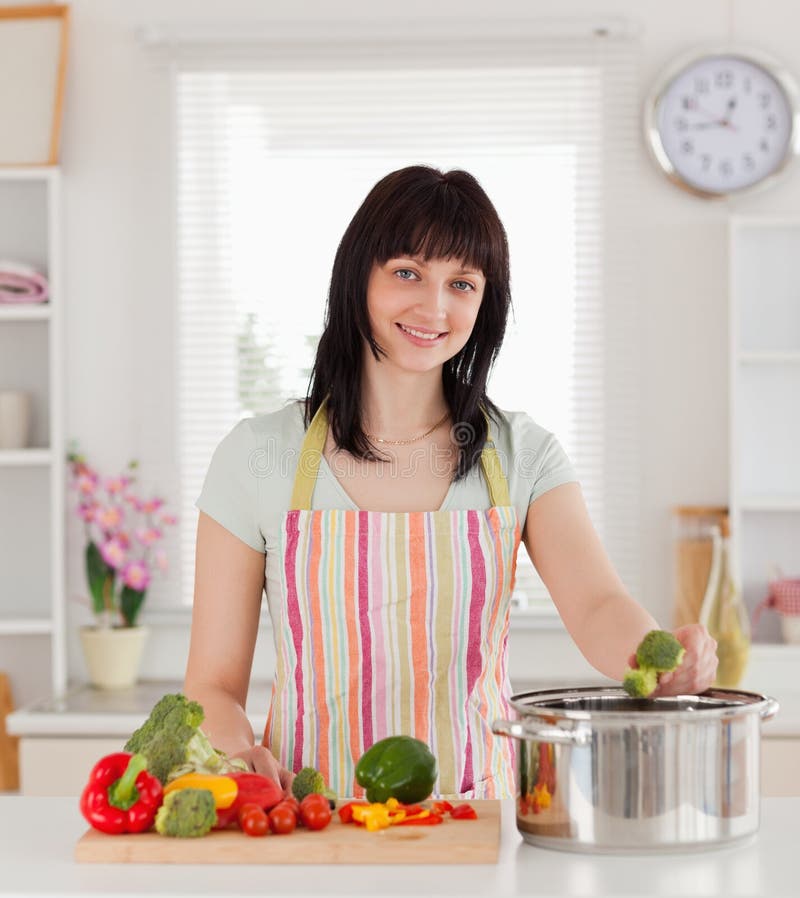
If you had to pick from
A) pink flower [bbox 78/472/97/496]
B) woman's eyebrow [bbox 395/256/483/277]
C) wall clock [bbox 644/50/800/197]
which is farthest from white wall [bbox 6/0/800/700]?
woman's eyebrow [bbox 395/256/483/277]

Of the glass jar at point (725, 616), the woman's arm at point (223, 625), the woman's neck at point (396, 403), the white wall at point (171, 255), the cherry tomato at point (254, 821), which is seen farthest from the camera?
the white wall at point (171, 255)

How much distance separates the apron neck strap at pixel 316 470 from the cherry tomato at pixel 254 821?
67cm

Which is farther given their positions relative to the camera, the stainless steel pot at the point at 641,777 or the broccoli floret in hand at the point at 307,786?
the broccoli floret in hand at the point at 307,786

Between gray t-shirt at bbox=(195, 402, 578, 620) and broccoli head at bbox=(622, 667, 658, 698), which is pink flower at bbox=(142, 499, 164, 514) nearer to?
gray t-shirt at bbox=(195, 402, 578, 620)

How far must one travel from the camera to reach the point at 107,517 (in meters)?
3.29

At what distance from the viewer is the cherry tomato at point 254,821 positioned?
126 cm

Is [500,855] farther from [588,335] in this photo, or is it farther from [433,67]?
[433,67]

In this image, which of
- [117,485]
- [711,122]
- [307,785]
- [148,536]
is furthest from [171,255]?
[307,785]

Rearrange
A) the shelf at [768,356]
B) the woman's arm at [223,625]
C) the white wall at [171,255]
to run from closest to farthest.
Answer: the woman's arm at [223,625]
the shelf at [768,356]
the white wall at [171,255]

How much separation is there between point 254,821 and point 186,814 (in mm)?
67

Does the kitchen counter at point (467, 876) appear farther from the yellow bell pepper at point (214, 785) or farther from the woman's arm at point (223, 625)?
the woman's arm at point (223, 625)

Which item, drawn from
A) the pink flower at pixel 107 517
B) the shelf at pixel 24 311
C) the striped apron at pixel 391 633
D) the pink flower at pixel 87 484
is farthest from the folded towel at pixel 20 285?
the striped apron at pixel 391 633

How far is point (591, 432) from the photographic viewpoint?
3.44 m

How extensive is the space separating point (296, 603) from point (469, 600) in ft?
0.83
